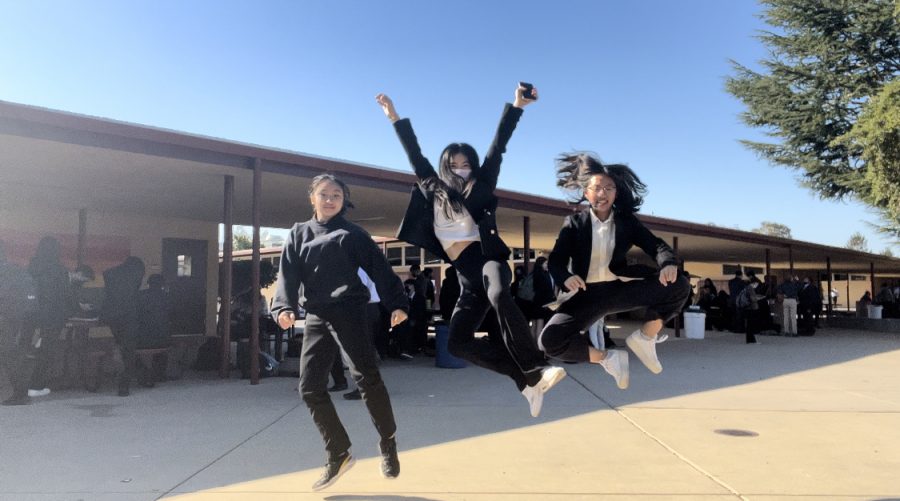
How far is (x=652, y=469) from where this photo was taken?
4172mm

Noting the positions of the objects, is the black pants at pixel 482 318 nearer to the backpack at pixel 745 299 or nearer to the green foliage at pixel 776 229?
the backpack at pixel 745 299

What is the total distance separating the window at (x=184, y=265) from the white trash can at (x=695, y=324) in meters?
13.0

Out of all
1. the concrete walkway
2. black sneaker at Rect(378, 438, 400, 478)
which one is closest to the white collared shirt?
the concrete walkway

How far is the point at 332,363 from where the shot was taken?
3.44 metres

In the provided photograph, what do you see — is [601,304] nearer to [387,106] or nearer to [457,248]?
[457,248]

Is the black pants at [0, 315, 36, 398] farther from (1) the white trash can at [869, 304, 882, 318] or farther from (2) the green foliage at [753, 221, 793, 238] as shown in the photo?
(2) the green foliage at [753, 221, 793, 238]

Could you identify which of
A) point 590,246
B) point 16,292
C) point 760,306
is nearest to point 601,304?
point 590,246

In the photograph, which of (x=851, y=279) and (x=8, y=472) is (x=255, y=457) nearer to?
(x=8, y=472)

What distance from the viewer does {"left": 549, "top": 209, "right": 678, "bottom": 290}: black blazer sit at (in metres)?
3.59

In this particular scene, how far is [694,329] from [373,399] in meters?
13.8

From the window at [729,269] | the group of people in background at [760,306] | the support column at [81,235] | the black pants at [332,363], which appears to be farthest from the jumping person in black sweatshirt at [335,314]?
the window at [729,269]

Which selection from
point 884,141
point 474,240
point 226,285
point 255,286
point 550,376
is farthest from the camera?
point 884,141

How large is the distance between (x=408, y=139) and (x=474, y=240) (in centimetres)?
78

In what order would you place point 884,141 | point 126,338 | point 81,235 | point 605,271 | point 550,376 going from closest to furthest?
1. point 550,376
2. point 605,271
3. point 126,338
4. point 81,235
5. point 884,141
